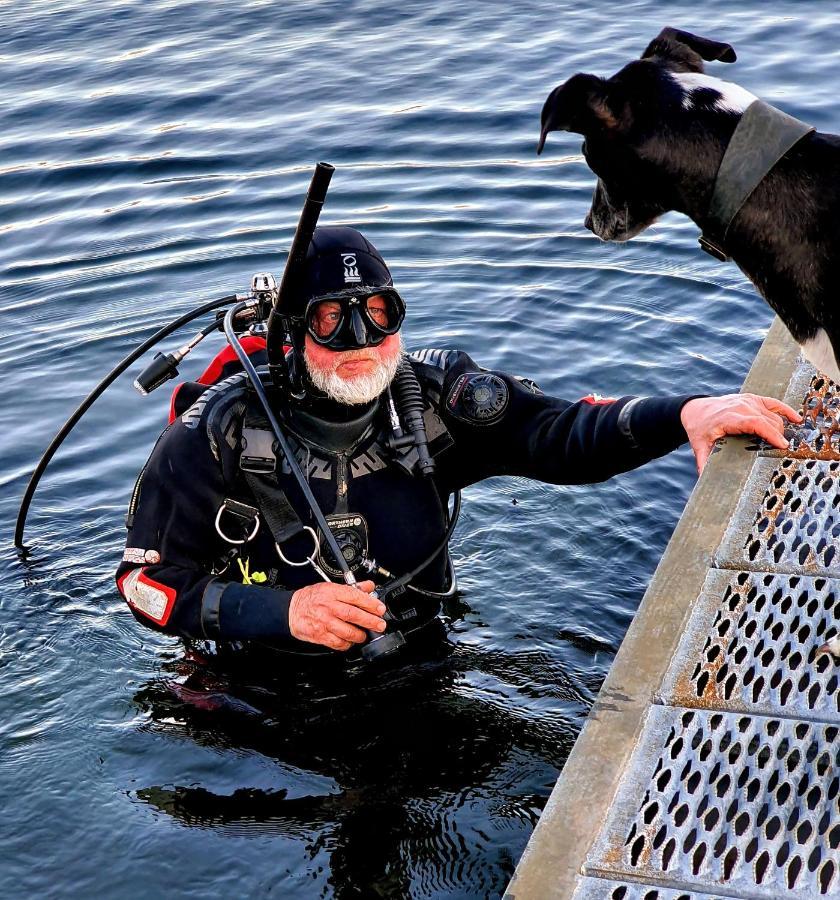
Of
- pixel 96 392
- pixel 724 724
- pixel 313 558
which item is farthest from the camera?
pixel 96 392

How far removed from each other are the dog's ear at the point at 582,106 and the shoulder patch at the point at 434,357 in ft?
3.27

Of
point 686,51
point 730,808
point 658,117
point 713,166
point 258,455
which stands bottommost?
point 730,808

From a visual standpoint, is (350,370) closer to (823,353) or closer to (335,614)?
(335,614)

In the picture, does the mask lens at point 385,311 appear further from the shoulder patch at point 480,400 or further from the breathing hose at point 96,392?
the breathing hose at point 96,392

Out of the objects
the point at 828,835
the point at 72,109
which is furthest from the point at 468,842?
the point at 72,109

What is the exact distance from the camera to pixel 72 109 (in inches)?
402

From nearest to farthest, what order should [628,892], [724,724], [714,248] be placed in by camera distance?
[628,892] < [724,724] < [714,248]

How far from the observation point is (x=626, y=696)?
9.30ft

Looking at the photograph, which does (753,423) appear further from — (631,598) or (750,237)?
(631,598)

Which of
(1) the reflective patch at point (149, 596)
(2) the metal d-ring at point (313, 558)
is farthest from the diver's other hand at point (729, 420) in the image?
(1) the reflective patch at point (149, 596)

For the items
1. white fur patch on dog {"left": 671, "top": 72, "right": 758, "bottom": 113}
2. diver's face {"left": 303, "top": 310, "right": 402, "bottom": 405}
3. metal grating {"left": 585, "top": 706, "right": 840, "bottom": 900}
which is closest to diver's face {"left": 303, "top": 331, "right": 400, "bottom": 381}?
diver's face {"left": 303, "top": 310, "right": 402, "bottom": 405}

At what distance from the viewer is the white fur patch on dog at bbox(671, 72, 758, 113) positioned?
306cm

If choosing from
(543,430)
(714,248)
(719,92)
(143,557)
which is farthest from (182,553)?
(719,92)

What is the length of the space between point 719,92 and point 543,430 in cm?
121
